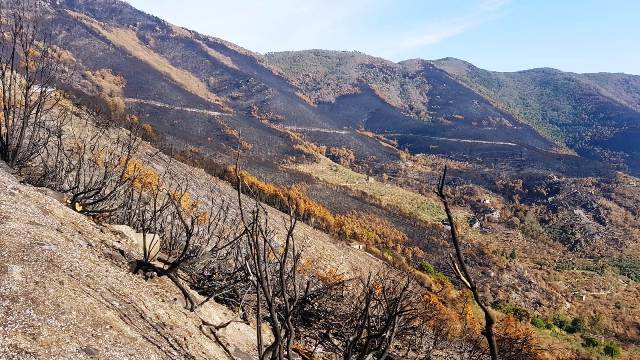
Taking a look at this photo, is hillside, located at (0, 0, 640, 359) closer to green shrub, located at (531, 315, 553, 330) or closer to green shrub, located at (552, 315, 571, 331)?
green shrub, located at (531, 315, 553, 330)

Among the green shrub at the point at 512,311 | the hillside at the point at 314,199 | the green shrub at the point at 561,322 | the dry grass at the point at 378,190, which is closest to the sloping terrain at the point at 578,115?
the hillside at the point at 314,199

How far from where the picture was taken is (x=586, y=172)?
81438 millimetres

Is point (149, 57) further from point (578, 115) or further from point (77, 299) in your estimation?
point (578, 115)

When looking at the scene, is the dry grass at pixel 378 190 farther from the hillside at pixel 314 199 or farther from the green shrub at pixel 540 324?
the green shrub at pixel 540 324

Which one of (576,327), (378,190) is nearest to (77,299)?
(576,327)

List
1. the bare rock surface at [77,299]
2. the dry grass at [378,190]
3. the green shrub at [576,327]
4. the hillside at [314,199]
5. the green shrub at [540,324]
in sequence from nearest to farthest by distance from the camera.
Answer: the bare rock surface at [77,299], the hillside at [314,199], the green shrub at [540,324], the green shrub at [576,327], the dry grass at [378,190]

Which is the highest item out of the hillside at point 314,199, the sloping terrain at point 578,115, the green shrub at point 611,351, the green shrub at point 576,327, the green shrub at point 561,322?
the sloping terrain at point 578,115

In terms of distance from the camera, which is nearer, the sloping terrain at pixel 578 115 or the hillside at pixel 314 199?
the hillside at pixel 314 199

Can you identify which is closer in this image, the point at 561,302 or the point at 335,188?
the point at 561,302

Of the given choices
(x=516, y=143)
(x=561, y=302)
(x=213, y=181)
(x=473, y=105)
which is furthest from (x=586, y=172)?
(x=213, y=181)

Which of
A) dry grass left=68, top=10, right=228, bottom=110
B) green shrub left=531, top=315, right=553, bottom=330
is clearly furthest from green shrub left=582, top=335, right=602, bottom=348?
dry grass left=68, top=10, right=228, bottom=110

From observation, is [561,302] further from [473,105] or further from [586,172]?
[473,105]

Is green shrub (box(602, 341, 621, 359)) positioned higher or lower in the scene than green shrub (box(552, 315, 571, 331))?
higher

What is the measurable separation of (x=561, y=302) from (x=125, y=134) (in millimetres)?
32599
